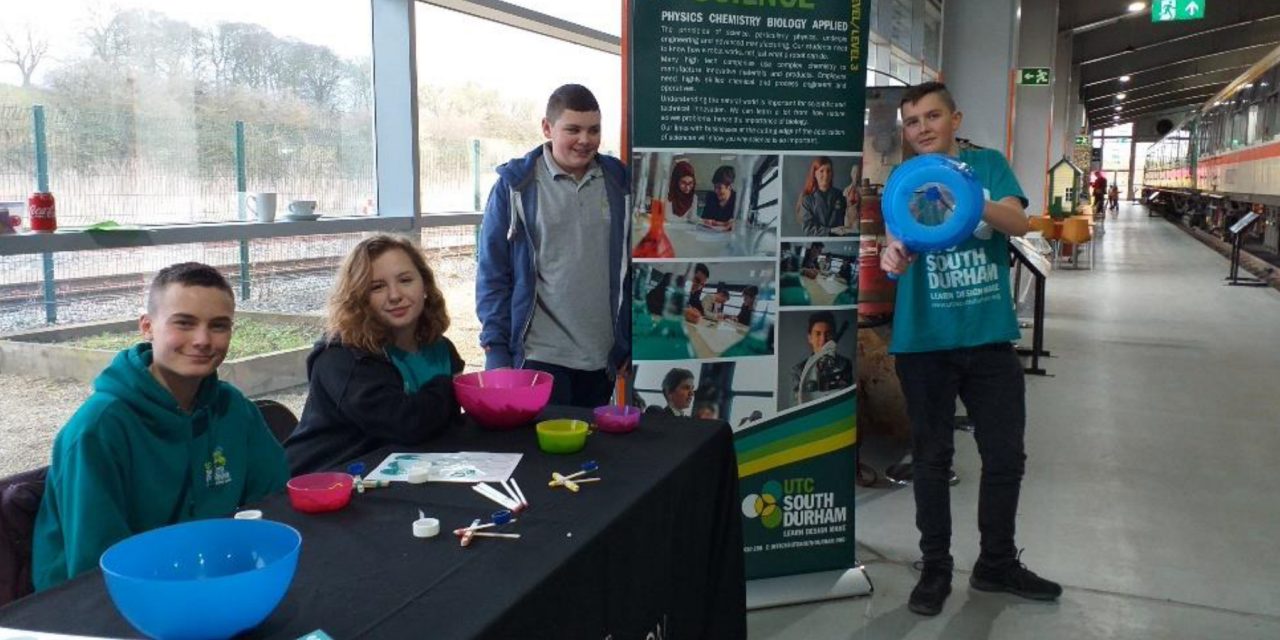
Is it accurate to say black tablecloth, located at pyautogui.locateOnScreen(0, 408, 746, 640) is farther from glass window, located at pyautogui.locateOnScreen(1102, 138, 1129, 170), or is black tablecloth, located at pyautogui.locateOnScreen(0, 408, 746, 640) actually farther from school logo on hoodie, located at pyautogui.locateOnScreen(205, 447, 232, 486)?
glass window, located at pyautogui.locateOnScreen(1102, 138, 1129, 170)

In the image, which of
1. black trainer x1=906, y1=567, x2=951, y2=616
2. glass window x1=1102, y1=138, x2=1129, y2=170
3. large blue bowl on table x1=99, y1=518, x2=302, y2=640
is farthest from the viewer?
glass window x1=1102, y1=138, x2=1129, y2=170

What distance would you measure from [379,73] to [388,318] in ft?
5.38

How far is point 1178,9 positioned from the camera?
11961 mm

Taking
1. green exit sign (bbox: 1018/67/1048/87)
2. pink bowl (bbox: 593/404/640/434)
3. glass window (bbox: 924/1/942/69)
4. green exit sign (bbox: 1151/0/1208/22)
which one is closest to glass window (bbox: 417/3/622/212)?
pink bowl (bbox: 593/404/640/434)

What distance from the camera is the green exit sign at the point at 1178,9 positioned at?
11.9 m

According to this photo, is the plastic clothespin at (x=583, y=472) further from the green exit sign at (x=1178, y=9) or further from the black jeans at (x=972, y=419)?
the green exit sign at (x=1178, y=9)

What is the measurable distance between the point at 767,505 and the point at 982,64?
6806 millimetres

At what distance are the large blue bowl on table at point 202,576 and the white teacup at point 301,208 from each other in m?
2.01

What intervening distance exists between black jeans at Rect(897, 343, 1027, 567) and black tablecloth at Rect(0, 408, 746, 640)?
855mm

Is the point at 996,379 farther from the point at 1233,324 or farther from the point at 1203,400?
the point at 1233,324

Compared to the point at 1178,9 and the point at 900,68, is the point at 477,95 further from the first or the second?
the point at 1178,9

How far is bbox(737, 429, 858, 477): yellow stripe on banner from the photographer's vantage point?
2.78 meters

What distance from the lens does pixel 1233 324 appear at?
7.97 meters

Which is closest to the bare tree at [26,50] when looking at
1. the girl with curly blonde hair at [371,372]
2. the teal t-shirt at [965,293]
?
the girl with curly blonde hair at [371,372]
